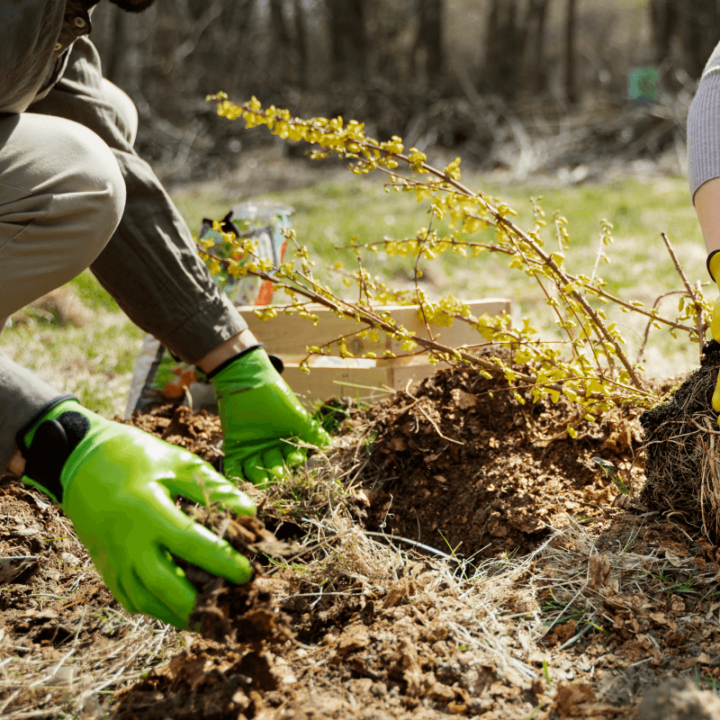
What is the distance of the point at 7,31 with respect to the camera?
1.29 metres

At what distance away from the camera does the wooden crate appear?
7.07 ft

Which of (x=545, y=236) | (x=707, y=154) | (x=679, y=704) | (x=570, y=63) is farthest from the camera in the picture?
(x=570, y=63)

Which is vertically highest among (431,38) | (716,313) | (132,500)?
(431,38)

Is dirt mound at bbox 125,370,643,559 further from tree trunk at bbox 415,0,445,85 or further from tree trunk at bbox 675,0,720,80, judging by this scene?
Answer: tree trunk at bbox 675,0,720,80

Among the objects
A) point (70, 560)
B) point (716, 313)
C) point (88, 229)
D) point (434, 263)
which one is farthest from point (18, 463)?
point (434, 263)

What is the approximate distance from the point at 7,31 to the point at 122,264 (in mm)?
643

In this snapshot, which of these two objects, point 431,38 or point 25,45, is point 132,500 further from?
point 431,38

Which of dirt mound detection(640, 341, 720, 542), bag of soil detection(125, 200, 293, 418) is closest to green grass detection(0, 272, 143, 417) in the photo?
bag of soil detection(125, 200, 293, 418)

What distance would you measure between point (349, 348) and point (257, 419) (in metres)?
0.50

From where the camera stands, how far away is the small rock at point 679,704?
856 millimetres

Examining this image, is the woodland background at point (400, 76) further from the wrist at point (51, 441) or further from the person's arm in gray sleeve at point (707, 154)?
the wrist at point (51, 441)

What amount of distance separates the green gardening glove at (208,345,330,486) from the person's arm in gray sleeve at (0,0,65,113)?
82 cm

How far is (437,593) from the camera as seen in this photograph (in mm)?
1302

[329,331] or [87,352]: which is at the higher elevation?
[329,331]
